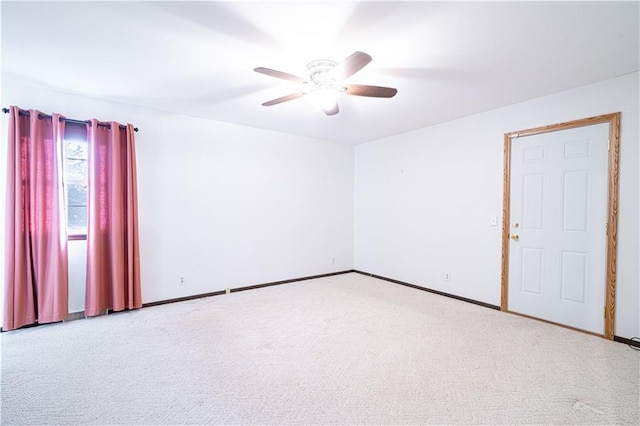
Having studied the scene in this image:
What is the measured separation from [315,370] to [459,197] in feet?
9.91

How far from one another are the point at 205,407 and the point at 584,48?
372 cm

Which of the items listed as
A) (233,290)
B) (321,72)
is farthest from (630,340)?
(233,290)

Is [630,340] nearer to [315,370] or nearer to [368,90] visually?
[315,370]

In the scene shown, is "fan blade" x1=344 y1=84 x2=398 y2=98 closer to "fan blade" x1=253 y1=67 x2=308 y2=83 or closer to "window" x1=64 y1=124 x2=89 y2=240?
"fan blade" x1=253 y1=67 x2=308 y2=83

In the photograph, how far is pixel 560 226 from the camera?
3131 mm

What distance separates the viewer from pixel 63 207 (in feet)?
10.2

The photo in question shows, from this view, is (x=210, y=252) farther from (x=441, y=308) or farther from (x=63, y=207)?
(x=441, y=308)

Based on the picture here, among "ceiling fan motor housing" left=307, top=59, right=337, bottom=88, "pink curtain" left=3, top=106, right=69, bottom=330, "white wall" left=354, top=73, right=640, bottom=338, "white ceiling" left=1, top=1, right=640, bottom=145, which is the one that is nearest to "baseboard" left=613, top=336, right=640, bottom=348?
"white wall" left=354, top=73, right=640, bottom=338

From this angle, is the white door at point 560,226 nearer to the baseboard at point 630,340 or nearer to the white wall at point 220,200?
the baseboard at point 630,340

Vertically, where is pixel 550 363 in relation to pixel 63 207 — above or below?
below

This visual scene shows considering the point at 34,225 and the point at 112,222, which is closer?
the point at 34,225


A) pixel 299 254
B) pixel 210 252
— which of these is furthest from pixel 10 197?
pixel 299 254

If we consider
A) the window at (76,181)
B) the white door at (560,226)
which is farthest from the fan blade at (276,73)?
the white door at (560,226)

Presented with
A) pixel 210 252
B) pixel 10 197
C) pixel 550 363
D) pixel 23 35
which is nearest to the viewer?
pixel 23 35
